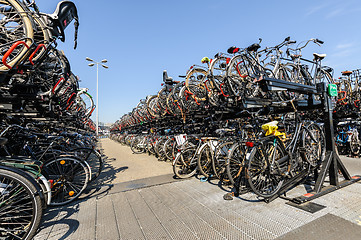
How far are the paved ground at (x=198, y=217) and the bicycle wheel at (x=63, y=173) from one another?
1.02 ft

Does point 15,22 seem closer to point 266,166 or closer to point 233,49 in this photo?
point 233,49

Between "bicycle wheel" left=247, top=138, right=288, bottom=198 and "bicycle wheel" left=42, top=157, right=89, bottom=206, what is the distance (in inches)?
123

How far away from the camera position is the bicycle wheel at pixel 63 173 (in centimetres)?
327

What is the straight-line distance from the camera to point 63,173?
341cm

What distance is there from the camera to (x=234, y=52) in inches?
172

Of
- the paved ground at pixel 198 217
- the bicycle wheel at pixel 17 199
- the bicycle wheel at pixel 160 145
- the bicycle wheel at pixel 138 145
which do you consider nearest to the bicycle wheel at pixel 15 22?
the bicycle wheel at pixel 17 199

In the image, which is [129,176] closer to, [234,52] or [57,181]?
[57,181]

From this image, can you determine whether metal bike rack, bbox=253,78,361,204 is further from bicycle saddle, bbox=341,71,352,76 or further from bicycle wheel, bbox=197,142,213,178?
bicycle saddle, bbox=341,71,352,76

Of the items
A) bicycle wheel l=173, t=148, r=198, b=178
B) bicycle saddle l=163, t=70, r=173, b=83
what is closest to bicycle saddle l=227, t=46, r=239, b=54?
bicycle wheel l=173, t=148, r=198, b=178

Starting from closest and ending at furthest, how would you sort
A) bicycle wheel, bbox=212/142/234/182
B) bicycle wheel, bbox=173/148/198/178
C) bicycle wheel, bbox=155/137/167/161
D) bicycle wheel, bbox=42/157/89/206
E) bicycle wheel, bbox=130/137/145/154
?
bicycle wheel, bbox=42/157/89/206
bicycle wheel, bbox=212/142/234/182
bicycle wheel, bbox=173/148/198/178
bicycle wheel, bbox=155/137/167/161
bicycle wheel, bbox=130/137/145/154

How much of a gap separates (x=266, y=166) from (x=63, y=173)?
3.74 meters

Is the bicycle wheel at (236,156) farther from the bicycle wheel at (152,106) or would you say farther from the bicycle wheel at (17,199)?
the bicycle wheel at (152,106)

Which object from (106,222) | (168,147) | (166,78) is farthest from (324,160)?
(166,78)

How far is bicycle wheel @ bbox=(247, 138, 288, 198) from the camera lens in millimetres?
2938
